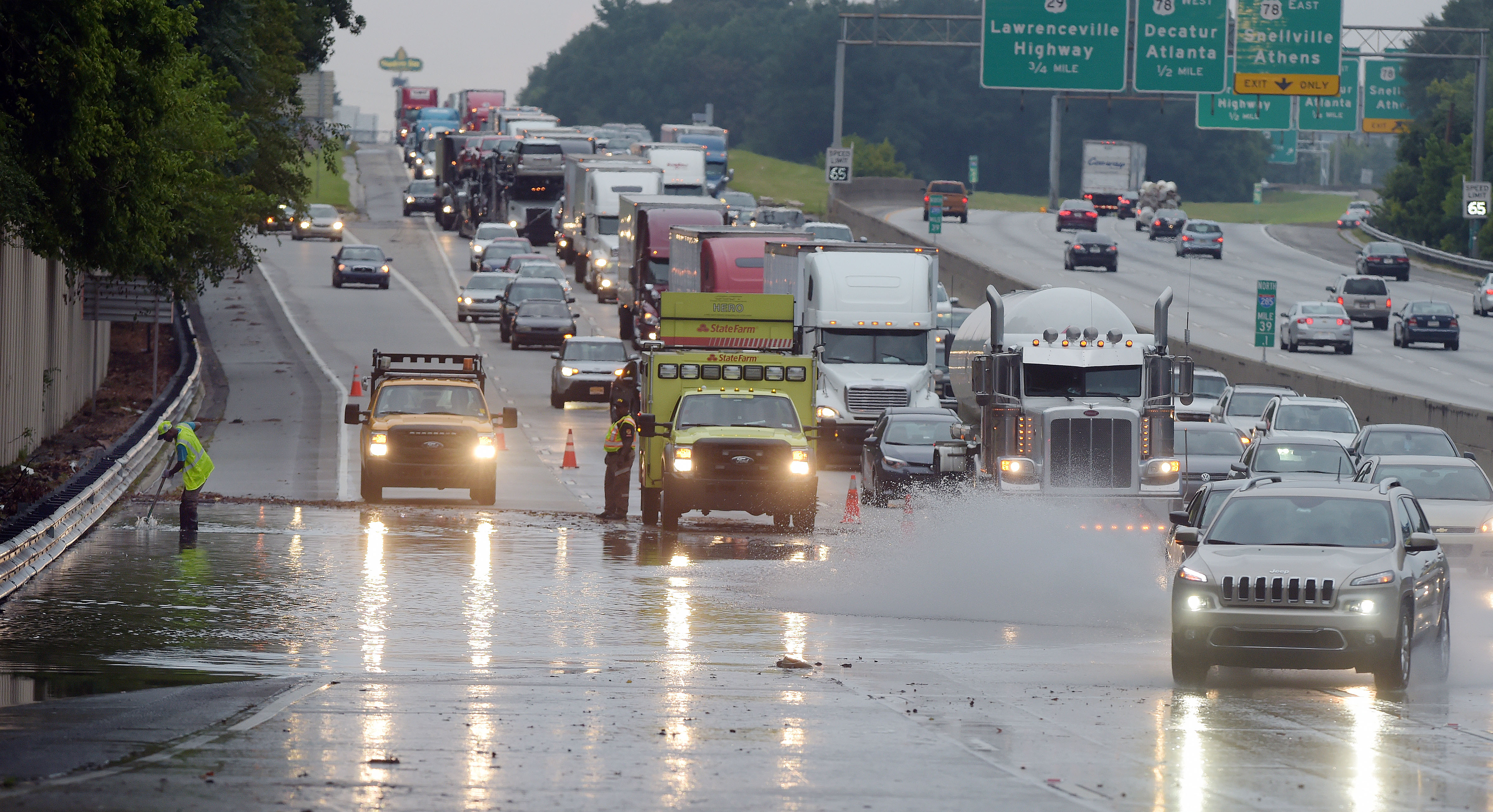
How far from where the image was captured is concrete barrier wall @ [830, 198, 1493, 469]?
3512 cm

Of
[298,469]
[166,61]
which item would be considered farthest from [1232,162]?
[166,61]

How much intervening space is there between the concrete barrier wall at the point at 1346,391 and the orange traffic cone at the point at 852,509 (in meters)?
11.1

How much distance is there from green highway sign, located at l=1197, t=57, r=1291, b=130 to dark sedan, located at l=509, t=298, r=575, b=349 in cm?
2616

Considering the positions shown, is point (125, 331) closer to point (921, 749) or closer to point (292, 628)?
point (292, 628)

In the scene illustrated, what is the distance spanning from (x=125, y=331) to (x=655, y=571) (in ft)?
139

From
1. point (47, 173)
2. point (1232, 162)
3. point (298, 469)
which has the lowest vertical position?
point (298, 469)

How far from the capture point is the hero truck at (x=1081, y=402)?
27.5 m

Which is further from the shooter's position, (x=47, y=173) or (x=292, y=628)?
(x=47, y=173)

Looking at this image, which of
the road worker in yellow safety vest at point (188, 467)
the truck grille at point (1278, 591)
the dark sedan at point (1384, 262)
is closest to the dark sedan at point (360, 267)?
the dark sedan at point (1384, 262)

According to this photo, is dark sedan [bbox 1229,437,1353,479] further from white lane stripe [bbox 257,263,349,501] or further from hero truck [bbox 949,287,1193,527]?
white lane stripe [bbox 257,263,349,501]

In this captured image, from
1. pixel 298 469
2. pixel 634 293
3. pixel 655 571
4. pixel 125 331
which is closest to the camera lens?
pixel 655 571

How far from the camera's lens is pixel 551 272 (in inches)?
2372

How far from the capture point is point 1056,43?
193ft

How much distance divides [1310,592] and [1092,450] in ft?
43.5
